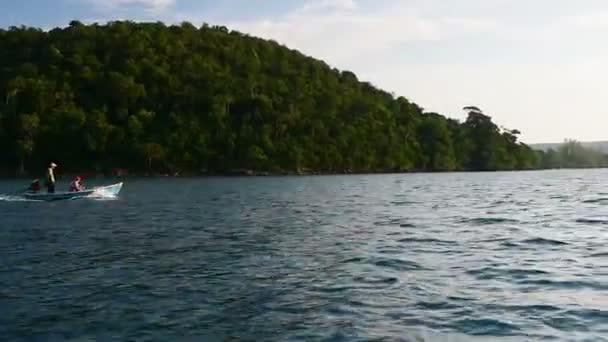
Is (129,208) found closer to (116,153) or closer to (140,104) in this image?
(116,153)

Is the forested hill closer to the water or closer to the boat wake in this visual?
the boat wake

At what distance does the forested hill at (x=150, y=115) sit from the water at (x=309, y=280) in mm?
122836

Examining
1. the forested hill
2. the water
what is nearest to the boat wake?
the water

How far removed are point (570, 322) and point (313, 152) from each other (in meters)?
166

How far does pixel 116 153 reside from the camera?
15700 centimetres

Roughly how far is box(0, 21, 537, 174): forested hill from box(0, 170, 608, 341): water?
4836 inches

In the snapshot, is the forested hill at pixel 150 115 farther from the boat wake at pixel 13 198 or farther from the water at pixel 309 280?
the water at pixel 309 280

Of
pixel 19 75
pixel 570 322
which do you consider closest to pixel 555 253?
pixel 570 322

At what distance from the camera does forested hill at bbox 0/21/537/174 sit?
15338cm

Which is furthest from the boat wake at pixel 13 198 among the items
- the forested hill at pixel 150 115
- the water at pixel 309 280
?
the forested hill at pixel 150 115

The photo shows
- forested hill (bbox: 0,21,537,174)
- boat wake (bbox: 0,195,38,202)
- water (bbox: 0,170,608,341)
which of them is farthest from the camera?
forested hill (bbox: 0,21,537,174)

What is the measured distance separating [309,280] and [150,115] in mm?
152202

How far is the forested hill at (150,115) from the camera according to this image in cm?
15338

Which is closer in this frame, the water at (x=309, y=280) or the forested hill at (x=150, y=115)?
the water at (x=309, y=280)
